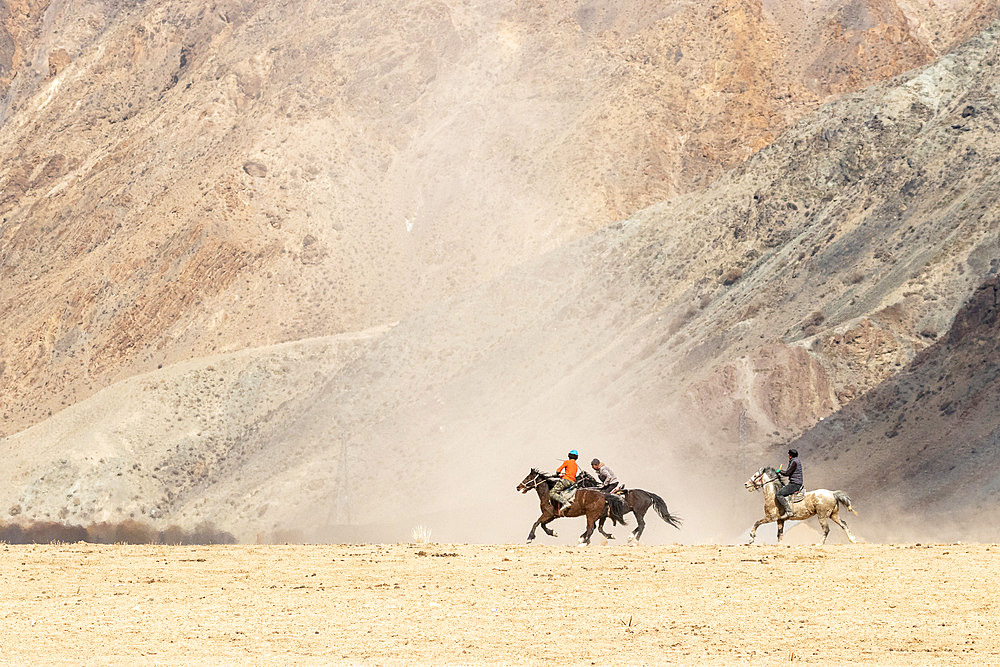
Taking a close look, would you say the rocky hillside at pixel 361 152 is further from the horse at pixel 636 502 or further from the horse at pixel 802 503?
the horse at pixel 802 503

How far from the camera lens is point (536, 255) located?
9694cm

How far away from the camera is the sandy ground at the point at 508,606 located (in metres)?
17.2

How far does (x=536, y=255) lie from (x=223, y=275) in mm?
24215

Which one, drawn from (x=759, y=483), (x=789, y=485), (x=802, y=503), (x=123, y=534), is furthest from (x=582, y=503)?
(x=123, y=534)

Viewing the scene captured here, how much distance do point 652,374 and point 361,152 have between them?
5486 cm

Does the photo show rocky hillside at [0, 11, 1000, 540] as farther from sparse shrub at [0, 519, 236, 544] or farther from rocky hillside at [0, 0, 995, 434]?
rocky hillside at [0, 0, 995, 434]

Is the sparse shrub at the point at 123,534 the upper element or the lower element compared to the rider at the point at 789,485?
upper

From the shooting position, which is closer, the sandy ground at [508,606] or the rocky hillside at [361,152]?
the sandy ground at [508,606]

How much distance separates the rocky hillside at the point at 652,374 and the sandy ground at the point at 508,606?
19383 mm

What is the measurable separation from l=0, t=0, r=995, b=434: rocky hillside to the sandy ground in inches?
2822

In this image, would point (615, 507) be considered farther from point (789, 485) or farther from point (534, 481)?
point (789, 485)

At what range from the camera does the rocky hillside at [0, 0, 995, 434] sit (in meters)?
102

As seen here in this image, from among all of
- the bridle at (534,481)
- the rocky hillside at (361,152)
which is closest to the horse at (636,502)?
the bridle at (534,481)

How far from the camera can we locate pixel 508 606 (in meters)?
20.6
